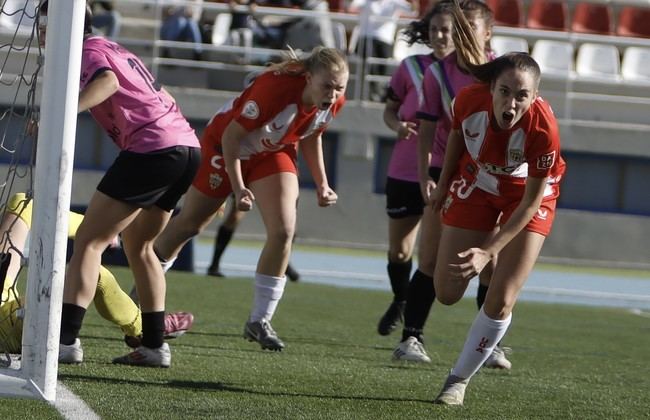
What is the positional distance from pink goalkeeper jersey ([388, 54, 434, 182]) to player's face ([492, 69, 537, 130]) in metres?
2.57

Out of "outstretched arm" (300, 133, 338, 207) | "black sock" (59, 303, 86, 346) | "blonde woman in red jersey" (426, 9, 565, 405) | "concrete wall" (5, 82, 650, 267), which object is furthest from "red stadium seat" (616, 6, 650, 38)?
"black sock" (59, 303, 86, 346)

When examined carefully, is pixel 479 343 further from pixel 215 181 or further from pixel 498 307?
pixel 215 181

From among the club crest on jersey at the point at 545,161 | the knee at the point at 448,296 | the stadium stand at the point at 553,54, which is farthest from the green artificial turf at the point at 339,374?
the stadium stand at the point at 553,54

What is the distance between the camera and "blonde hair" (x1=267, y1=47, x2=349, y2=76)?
6.20 metres

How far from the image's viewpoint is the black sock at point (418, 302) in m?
6.80

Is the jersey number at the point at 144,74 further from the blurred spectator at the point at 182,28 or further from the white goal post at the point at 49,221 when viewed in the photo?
the blurred spectator at the point at 182,28

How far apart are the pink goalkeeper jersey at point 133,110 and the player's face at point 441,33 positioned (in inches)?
85.5

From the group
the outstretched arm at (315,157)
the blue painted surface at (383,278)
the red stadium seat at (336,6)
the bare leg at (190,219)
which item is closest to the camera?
the outstretched arm at (315,157)

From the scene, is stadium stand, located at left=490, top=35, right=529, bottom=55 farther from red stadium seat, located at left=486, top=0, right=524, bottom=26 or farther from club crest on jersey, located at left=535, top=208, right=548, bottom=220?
club crest on jersey, located at left=535, top=208, right=548, bottom=220

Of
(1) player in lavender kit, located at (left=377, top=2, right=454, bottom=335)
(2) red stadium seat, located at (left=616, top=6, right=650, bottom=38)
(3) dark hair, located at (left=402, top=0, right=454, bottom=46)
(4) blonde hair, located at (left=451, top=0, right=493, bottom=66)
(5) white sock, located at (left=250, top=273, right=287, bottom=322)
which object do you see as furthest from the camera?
(2) red stadium seat, located at (left=616, top=6, right=650, bottom=38)

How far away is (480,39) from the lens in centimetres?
634

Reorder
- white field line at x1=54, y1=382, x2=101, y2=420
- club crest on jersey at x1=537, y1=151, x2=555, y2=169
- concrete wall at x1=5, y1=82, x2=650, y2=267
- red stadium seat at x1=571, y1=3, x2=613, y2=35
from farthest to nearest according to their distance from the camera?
red stadium seat at x1=571, y1=3, x2=613, y2=35
concrete wall at x1=5, y1=82, x2=650, y2=267
club crest on jersey at x1=537, y1=151, x2=555, y2=169
white field line at x1=54, y1=382, x2=101, y2=420

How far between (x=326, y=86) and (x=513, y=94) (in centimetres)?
141

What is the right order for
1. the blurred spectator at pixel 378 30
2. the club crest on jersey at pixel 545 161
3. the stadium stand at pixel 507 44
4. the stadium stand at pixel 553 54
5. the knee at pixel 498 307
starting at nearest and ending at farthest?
the club crest on jersey at pixel 545 161
the knee at pixel 498 307
the blurred spectator at pixel 378 30
the stadium stand at pixel 507 44
the stadium stand at pixel 553 54
